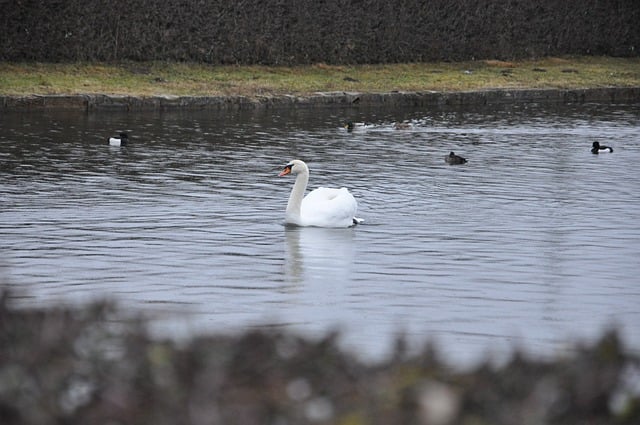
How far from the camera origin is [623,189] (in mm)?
16953

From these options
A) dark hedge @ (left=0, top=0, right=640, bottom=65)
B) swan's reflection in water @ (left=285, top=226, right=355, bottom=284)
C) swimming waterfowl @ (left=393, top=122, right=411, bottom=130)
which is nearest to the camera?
swan's reflection in water @ (left=285, top=226, right=355, bottom=284)

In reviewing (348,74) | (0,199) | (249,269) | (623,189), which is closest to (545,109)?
(348,74)

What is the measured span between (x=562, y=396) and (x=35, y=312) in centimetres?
186

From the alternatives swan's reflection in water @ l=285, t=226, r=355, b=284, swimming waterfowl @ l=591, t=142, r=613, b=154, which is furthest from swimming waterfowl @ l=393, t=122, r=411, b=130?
swan's reflection in water @ l=285, t=226, r=355, b=284

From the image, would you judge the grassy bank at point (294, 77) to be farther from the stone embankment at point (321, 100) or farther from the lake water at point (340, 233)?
the lake water at point (340, 233)

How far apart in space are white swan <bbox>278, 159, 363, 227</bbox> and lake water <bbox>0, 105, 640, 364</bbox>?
0.41 feet

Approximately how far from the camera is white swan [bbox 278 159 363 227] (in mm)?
13508

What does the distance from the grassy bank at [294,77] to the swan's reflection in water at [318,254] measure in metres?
13.8

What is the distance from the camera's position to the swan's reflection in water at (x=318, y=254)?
1112 centimetres

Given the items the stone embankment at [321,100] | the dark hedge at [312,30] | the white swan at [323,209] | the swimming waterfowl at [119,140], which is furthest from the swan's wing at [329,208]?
the dark hedge at [312,30]

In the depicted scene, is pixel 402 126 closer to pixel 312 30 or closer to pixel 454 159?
pixel 454 159

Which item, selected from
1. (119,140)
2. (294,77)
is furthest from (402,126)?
(294,77)

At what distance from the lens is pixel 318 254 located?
40.5 ft

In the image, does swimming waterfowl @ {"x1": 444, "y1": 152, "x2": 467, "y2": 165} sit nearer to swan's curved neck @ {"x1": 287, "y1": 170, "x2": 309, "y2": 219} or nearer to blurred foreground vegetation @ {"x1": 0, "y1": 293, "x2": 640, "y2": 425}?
swan's curved neck @ {"x1": 287, "y1": 170, "x2": 309, "y2": 219}
